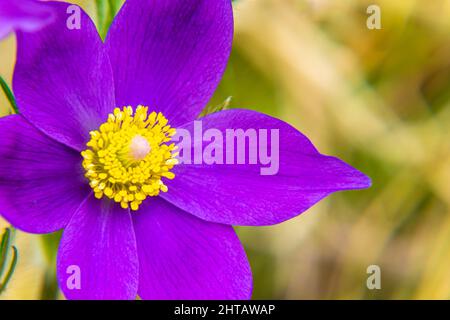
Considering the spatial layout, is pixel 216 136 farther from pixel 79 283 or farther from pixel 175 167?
pixel 79 283

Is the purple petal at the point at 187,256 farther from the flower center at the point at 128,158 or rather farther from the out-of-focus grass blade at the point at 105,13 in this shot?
the out-of-focus grass blade at the point at 105,13

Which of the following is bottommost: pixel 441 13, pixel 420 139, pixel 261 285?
pixel 261 285

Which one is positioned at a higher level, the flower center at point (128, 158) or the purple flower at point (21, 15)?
the purple flower at point (21, 15)

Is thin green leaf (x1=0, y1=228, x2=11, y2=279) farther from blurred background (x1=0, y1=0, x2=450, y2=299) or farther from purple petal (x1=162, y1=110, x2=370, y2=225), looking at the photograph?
blurred background (x1=0, y1=0, x2=450, y2=299)

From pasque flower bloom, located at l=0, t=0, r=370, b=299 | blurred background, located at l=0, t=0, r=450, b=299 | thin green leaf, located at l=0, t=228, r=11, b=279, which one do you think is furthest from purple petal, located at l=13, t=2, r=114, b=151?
blurred background, located at l=0, t=0, r=450, b=299

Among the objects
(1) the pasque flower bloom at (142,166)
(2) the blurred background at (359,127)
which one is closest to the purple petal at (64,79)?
(1) the pasque flower bloom at (142,166)

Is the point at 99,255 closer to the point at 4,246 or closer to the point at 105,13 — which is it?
the point at 4,246

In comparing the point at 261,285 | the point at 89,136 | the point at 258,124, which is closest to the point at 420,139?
the point at 261,285
